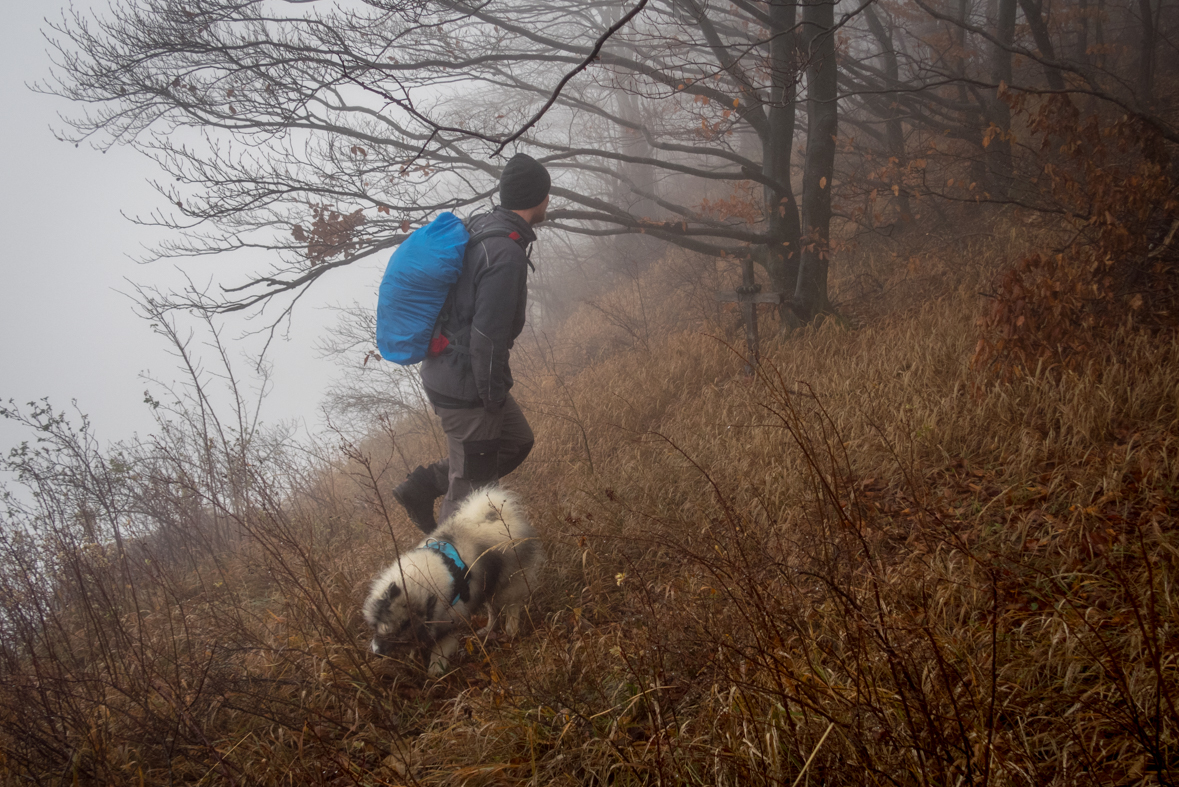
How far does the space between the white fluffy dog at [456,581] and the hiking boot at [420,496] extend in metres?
0.59

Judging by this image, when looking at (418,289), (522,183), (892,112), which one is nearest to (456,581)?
(418,289)

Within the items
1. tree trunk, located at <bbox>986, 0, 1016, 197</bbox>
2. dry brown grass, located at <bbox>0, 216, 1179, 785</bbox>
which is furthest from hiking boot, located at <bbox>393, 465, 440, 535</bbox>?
tree trunk, located at <bbox>986, 0, 1016, 197</bbox>

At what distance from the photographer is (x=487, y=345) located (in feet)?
9.78

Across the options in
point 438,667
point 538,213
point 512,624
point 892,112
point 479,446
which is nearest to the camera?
point 438,667

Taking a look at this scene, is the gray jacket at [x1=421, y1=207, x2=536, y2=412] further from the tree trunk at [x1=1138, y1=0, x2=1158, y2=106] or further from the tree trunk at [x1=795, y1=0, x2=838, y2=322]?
the tree trunk at [x1=1138, y1=0, x2=1158, y2=106]

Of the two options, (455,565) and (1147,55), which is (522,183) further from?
(1147,55)

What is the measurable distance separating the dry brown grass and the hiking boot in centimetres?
57

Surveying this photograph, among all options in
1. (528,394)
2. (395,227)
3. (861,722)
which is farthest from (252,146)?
(861,722)

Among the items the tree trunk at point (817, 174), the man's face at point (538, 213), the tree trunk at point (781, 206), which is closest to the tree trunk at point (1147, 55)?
the tree trunk at point (817, 174)

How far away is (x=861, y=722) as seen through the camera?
1450mm

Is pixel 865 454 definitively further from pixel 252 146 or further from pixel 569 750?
pixel 252 146

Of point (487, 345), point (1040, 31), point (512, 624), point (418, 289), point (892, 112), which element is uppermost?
point (1040, 31)

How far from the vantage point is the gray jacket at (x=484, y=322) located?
3.00 m

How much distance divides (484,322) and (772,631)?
2.02 metres
